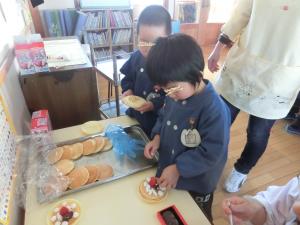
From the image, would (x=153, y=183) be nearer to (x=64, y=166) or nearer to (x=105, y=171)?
(x=105, y=171)

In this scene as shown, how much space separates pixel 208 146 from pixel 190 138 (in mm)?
74

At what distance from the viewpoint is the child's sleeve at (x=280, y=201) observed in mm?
635

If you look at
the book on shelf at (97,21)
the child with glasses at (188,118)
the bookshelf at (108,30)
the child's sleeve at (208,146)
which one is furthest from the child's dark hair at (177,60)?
the book on shelf at (97,21)

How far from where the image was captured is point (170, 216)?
2.09 ft

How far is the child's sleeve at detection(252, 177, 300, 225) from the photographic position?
63 cm

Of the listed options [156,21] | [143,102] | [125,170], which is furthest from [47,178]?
[156,21]

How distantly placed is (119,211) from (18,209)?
1.11ft

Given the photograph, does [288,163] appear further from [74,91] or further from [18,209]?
[18,209]

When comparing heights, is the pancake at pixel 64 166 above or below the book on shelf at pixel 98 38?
above

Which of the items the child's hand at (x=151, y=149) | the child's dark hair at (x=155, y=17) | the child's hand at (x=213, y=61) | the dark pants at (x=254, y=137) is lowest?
the dark pants at (x=254, y=137)

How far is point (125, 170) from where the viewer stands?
31.7 inches

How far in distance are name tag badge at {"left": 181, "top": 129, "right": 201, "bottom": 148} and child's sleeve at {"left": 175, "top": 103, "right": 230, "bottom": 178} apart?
18 mm

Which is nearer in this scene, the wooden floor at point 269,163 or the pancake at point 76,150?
the pancake at point 76,150

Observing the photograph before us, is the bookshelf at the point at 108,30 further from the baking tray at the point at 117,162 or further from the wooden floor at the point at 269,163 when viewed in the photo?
the baking tray at the point at 117,162
